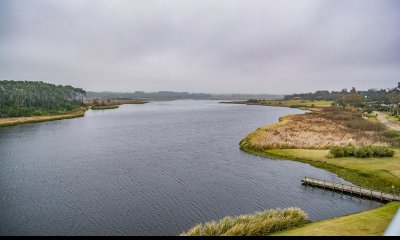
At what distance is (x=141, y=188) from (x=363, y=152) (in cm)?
Answer: 3375

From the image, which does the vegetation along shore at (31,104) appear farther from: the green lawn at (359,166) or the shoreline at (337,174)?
the green lawn at (359,166)

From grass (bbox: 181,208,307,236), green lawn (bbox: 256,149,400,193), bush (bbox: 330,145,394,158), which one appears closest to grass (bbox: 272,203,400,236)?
grass (bbox: 181,208,307,236)

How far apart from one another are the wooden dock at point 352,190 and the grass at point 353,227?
544 cm

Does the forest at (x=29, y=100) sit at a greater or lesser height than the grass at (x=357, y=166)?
greater

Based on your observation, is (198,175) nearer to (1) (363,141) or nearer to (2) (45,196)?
(2) (45,196)

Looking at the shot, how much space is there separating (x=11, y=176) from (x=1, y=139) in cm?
3778

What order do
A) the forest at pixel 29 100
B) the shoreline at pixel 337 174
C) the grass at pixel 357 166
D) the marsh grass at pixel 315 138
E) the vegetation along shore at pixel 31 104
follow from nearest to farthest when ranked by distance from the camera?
1. the shoreline at pixel 337 174
2. the grass at pixel 357 166
3. the marsh grass at pixel 315 138
4. the vegetation along shore at pixel 31 104
5. the forest at pixel 29 100

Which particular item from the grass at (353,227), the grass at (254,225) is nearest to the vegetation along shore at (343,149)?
the grass at (353,227)

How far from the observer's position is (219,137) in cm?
7981

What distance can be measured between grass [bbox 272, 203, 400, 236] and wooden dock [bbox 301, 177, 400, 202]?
5.44 meters

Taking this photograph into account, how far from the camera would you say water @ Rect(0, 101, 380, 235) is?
30.2 metres

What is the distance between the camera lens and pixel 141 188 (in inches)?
1566

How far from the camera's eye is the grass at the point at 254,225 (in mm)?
24438
